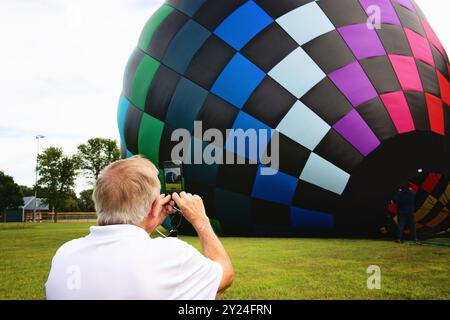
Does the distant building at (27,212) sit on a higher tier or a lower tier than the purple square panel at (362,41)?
lower

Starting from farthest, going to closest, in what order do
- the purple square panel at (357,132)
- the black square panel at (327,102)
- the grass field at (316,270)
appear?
1. the black square panel at (327,102)
2. the purple square panel at (357,132)
3. the grass field at (316,270)

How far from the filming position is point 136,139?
834 cm

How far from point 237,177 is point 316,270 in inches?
111

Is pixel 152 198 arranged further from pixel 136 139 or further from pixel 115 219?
pixel 136 139

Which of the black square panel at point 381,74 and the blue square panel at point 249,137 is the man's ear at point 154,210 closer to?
the blue square panel at point 249,137

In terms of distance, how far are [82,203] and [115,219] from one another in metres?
76.3

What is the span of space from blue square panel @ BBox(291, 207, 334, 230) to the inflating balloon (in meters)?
0.02

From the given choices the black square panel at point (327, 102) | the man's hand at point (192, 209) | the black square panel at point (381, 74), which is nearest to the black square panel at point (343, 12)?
the black square panel at point (381, 74)

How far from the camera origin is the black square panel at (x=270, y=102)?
6.86 metres

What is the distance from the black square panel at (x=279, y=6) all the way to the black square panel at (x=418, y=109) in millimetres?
2357

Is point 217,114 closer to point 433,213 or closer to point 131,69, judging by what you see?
point 131,69

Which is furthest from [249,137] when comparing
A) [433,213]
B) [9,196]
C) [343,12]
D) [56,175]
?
[9,196]

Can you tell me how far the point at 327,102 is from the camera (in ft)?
22.2

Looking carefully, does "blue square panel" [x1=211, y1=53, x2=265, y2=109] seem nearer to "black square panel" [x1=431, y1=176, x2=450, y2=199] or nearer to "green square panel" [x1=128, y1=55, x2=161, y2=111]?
"green square panel" [x1=128, y1=55, x2=161, y2=111]
